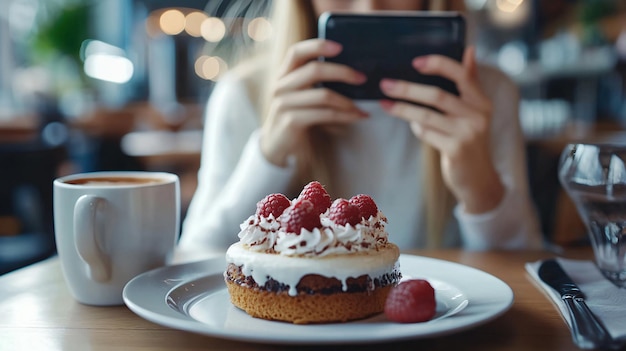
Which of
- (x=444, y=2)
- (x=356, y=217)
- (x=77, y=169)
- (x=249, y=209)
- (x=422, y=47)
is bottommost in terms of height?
(x=77, y=169)

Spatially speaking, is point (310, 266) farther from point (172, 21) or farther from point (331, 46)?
point (172, 21)

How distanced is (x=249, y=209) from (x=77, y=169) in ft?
8.14

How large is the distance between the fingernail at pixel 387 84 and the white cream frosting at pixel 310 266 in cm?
52

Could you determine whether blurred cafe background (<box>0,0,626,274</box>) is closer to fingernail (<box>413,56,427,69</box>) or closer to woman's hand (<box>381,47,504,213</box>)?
woman's hand (<box>381,47,504,213</box>)

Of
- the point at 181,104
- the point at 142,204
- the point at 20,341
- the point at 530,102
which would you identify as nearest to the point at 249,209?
the point at 142,204

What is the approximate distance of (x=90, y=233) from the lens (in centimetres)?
74

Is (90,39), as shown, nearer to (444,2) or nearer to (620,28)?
(620,28)

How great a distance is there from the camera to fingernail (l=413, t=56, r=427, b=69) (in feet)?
3.85

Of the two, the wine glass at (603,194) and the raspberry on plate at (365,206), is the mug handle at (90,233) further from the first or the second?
the wine glass at (603,194)

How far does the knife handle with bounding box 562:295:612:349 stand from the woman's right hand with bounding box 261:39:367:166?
0.60 metres

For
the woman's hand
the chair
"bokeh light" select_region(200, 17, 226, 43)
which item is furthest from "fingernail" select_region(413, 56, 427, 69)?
"bokeh light" select_region(200, 17, 226, 43)

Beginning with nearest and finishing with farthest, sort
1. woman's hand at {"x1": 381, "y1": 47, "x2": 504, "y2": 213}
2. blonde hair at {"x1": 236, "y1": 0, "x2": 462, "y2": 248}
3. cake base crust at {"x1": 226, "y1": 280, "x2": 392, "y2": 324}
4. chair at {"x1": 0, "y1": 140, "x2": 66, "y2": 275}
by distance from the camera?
cake base crust at {"x1": 226, "y1": 280, "x2": 392, "y2": 324} → woman's hand at {"x1": 381, "y1": 47, "x2": 504, "y2": 213} → blonde hair at {"x1": 236, "y1": 0, "x2": 462, "y2": 248} → chair at {"x1": 0, "y1": 140, "x2": 66, "y2": 275}

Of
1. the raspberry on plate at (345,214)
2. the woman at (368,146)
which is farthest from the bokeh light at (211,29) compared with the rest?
the raspberry on plate at (345,214)

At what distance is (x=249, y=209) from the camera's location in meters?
1.36
